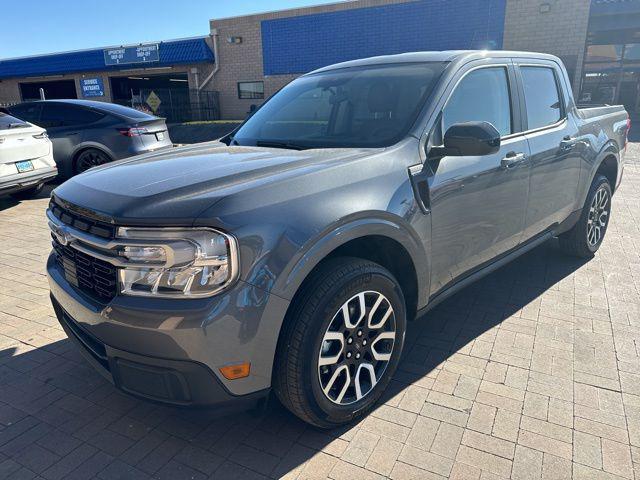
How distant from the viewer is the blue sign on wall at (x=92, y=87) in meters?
31.1

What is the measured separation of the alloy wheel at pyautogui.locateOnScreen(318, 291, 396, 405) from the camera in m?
2.44

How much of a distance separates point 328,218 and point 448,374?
1463mm

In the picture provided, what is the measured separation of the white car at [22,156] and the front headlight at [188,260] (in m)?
6.22

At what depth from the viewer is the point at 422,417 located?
8.77ft

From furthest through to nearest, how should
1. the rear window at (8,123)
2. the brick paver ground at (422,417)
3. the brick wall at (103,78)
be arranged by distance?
the brick wall at (103,78), the rear window at (8,123), the brick paver ground at (422,417)

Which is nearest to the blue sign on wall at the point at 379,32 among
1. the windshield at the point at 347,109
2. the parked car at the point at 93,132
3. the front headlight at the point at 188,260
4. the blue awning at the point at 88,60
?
the blue awning at the point at 88,60

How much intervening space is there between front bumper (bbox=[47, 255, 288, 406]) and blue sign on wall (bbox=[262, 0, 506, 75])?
68.0 feet

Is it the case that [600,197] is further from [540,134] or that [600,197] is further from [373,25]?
[373,25]

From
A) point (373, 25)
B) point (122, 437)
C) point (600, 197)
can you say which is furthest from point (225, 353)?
point (373, 25)

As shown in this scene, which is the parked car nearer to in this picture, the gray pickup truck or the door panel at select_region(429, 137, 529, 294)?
the gray pickup truck

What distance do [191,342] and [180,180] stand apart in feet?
2.65

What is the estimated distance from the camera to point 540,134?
12.7 feet

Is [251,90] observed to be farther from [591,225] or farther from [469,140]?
[469,140]

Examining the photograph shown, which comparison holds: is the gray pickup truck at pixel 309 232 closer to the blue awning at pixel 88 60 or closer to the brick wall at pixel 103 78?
the blue awning at pixel 88 60
